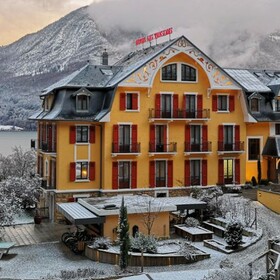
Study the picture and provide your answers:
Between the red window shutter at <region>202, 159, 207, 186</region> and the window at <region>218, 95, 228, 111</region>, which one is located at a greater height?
the window at <region>218, 95, 228, 111</region>

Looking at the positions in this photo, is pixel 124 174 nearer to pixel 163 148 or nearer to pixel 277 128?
pixel 163 148

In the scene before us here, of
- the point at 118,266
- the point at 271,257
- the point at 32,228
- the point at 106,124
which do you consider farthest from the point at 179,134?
the point at 271,257

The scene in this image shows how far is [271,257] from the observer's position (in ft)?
74.9

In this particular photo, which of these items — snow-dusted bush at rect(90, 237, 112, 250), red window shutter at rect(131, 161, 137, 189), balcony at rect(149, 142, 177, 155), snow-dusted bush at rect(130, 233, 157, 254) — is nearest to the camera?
snow-dusted bush at rect(130, 233, 157, 254)

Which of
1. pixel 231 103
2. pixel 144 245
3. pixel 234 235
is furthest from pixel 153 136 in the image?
pixel 144 245

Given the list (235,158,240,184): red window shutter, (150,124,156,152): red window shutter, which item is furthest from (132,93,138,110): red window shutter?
(235,158,240,184): red window shutter

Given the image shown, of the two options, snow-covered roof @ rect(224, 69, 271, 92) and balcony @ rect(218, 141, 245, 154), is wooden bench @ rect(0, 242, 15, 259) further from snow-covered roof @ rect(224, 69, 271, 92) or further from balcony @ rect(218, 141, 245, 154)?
snow-covered roof @ rect(224, 69, 271, 92)

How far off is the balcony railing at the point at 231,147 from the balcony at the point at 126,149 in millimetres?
7759

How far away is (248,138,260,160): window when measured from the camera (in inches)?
1941

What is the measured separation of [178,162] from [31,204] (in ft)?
48.1

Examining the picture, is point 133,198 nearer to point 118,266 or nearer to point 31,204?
point 118,266

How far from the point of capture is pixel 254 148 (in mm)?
49500

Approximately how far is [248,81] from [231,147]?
7.63 metres

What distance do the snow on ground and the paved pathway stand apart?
74.0 inches
